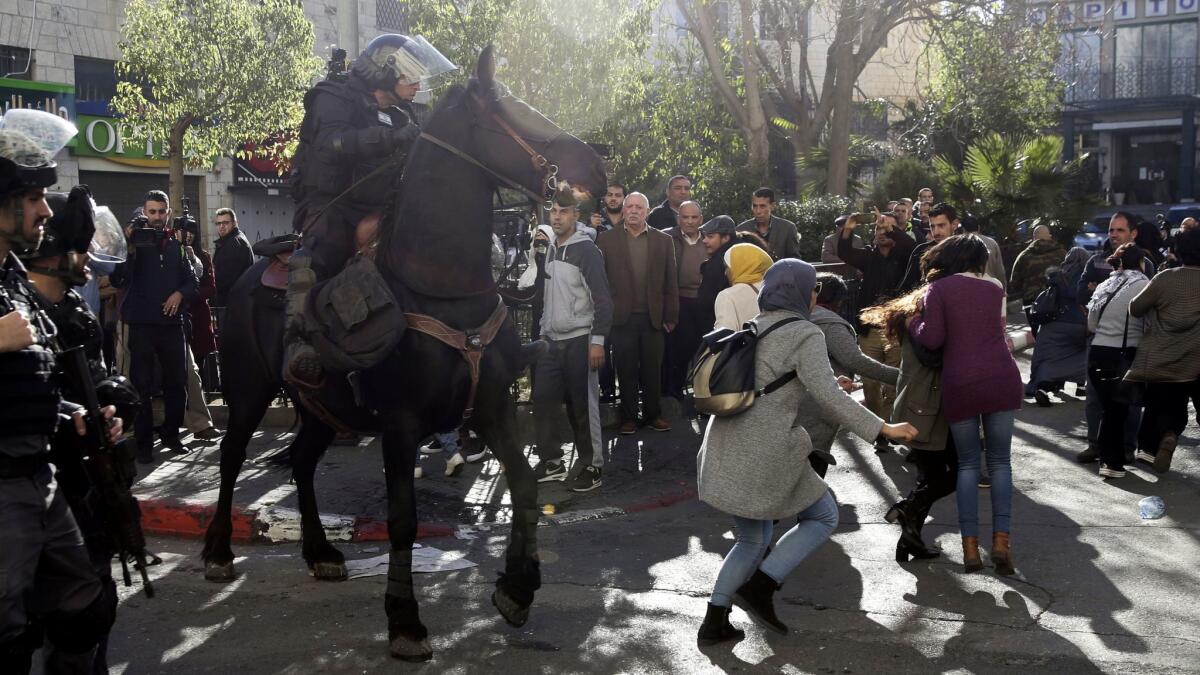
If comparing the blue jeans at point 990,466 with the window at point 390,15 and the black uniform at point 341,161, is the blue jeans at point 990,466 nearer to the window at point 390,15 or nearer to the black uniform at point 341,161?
the black uniform at point 341,161

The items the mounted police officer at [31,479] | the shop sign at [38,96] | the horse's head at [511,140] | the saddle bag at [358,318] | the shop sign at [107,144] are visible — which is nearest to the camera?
the mounted police officer at [31,479]

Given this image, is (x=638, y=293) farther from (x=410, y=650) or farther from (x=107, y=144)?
(x=107, y=144)

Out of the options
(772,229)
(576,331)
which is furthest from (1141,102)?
(576,331)

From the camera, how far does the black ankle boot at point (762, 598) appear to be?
5.77 metres

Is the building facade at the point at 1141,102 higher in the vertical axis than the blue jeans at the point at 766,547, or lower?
higher

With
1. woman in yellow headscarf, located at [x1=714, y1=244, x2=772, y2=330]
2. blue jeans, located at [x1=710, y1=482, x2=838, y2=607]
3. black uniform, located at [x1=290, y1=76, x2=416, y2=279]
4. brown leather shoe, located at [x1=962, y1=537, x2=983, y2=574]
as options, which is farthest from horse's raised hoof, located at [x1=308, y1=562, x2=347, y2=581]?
brown leather shoe, located at [x1=962, y1=537, x2=983, y2=574]

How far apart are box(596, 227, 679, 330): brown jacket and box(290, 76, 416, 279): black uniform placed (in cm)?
431

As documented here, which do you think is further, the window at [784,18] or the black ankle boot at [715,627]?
the window at [784,18]

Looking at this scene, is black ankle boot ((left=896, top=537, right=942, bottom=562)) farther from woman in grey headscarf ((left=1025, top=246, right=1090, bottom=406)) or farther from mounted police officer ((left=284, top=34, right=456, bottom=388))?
woman in grey headscarf ((left=1025, top=246, right=1090, bottom=406))

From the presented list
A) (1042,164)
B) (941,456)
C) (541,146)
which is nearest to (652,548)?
(941,456)

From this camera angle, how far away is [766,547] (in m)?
5.77

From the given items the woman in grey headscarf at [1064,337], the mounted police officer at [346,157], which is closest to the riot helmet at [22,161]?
the mounted police officer at [346,157]

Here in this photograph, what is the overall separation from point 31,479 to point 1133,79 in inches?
1853

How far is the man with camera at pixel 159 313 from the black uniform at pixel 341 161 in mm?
4646
